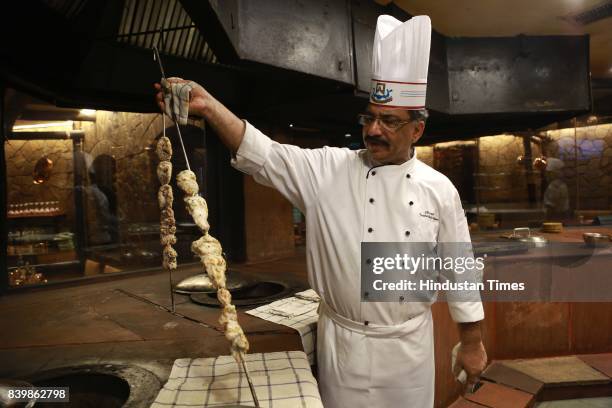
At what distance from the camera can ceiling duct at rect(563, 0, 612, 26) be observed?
4254mm

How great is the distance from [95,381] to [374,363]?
3.95 ft

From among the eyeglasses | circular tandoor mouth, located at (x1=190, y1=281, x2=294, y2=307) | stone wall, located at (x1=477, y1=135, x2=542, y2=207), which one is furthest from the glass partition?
stone wall, located at (x1=477, y1=135, x2=542, y2=207)

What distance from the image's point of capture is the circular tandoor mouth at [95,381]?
1646mm

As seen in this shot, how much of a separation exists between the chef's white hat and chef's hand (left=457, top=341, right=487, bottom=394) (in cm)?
123

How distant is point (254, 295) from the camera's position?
3283mm

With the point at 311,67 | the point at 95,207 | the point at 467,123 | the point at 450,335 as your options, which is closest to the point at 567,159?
the point at 467,123

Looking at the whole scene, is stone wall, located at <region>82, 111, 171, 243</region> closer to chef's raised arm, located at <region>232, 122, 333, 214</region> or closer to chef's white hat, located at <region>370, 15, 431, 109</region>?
chef's raised arm, located at <region>232, 122, 333, 214</region>

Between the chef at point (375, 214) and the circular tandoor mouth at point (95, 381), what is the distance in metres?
0.83

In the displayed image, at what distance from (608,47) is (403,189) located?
5.41 meters

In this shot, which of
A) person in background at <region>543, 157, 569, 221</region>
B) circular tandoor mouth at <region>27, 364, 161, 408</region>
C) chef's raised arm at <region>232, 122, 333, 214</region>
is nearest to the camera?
circular tandoor mouth at <region>27, 364, 161, 408</region>

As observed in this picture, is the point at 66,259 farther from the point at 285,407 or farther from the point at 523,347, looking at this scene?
the point at 523,347

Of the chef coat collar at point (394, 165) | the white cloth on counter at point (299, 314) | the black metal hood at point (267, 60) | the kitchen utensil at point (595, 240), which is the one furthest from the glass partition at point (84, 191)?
the kitchen utensil at point (595, 240)

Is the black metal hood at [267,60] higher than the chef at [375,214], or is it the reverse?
the black metal hood at [267,60]

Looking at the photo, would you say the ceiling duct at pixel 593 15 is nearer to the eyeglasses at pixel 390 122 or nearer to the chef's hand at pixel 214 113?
the eyeglasses at pixel 390 122
